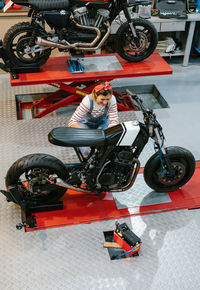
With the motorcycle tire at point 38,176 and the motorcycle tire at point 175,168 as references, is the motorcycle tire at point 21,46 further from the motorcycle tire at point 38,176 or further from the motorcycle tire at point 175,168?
the motorcycle tire at point 175,168

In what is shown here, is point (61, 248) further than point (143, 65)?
No

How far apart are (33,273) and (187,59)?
14.0 feet

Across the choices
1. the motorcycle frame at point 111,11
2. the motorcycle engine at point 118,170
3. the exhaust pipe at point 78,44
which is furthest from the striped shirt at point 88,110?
the motorcycle frame at point 111,11

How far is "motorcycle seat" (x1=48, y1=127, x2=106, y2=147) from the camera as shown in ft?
8.45

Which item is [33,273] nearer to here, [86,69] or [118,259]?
[118,259]

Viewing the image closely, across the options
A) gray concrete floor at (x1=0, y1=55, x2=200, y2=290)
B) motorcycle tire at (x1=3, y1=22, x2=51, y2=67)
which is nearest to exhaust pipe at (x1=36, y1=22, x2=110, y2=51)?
motorcycle tire at (x1=3, y1=22, x2=51, y2=67)

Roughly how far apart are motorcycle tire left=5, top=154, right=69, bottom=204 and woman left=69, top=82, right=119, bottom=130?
1.79ft

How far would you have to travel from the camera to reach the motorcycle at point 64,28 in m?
3.93

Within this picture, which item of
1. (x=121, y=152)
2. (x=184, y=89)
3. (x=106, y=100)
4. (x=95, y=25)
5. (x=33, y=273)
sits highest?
(x=95, y=25)

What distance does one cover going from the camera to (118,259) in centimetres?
272

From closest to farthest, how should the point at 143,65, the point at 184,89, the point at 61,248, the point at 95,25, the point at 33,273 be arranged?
the point at 33,273, the point at 61,248, the point at 95,25, the point at 143,65, the point at 184,89

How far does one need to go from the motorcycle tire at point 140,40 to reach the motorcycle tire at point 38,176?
7.12 ft

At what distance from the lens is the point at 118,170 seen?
2.90 m

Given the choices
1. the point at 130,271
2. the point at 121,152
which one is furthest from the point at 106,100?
the point at 130,271
